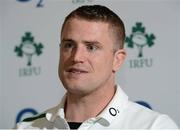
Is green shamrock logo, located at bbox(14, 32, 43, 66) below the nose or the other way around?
below

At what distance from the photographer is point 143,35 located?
189 cm

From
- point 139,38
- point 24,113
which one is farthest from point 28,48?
point 139,38

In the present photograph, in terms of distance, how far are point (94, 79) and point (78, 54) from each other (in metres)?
0.10

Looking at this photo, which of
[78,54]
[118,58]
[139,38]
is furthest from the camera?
[139,38]

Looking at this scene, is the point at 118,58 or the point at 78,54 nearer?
the point at 78,54

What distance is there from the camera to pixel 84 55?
125 centimetres

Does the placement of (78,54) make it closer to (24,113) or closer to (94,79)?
(94,79)

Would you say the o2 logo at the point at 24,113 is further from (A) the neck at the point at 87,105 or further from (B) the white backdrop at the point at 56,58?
(A) the neck at the point at 87,105

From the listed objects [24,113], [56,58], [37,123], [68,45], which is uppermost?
[68,45]

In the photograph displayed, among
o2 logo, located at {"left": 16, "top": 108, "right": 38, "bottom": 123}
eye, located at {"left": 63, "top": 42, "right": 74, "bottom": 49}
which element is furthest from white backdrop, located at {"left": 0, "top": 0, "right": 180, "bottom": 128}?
eye, located at {"left": 63, "top": 42, "right": 74, "bottom": 49}

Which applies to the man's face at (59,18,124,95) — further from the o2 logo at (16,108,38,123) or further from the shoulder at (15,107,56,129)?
the o2 logo at (16,108,38,123)

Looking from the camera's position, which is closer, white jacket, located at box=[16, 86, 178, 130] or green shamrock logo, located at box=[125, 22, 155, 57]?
white jacket, located at box=[16, 86, 178, 130]

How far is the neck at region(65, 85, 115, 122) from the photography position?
131 cm

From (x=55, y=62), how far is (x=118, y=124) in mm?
733
